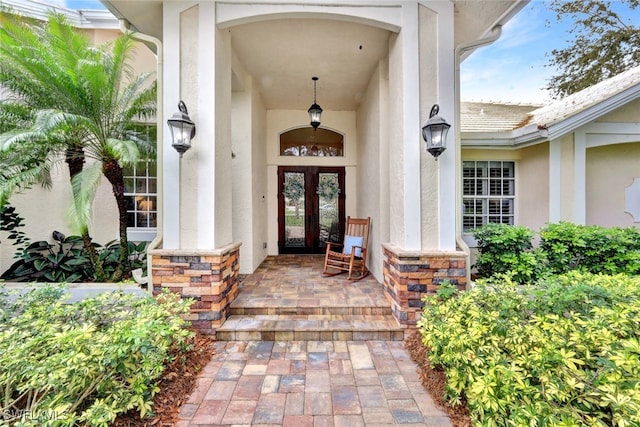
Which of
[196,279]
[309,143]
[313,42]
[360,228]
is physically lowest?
[196,279]

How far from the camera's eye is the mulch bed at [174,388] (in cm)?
197

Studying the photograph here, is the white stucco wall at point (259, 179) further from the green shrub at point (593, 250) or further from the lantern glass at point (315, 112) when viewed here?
the green shrub at point (593, 250)

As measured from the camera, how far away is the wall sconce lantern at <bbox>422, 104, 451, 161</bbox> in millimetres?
3047

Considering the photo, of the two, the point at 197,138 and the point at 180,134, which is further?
the point at 197,138

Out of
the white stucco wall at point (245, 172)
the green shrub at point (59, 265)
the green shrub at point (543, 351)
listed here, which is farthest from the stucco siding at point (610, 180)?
the green shrub at point (59, 265)

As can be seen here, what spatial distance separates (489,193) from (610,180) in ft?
6.45

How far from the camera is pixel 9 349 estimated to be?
6.13ft

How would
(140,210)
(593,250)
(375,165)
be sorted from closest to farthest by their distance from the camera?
1. (593,250)
2. (375,165)
3. (140,210)

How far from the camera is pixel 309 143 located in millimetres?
7066

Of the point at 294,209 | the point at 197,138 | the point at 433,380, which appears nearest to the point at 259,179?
the point at 294,209

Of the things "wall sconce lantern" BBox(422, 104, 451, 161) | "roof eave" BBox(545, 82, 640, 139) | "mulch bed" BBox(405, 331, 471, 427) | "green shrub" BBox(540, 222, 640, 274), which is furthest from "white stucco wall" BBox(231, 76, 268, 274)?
"roof eave" BBox(545, 82, 640, 139)

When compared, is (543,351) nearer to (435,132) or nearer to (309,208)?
(435,132)

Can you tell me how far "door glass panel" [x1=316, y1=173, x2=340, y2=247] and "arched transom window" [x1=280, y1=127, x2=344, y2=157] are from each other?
1.97 feet

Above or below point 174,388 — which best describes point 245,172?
above
